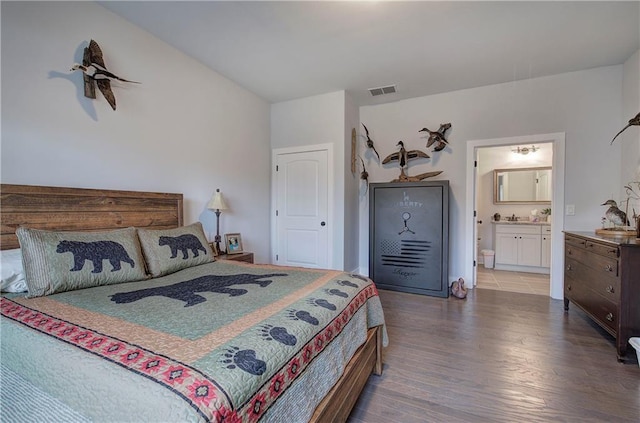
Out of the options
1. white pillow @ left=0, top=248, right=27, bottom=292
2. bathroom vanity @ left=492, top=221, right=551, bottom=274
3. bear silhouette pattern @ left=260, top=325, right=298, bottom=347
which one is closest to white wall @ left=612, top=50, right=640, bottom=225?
bathroom vanity @ left=492, top=221, right=551, bottom=274

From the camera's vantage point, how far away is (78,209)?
2055 mm

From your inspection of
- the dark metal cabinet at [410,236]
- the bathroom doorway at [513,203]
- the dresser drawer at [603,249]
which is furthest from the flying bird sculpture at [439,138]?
the dresser drawer at [603,249]

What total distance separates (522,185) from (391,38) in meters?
4.09

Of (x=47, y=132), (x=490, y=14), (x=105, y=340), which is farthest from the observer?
(x=490, y=14)

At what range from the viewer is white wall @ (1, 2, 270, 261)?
6.03ft

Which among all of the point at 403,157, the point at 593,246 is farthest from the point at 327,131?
the point at 593,246

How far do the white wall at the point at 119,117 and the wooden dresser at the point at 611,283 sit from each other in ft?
12.0

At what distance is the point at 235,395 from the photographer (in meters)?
0.72

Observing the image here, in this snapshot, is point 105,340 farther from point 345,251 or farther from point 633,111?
point 633,111

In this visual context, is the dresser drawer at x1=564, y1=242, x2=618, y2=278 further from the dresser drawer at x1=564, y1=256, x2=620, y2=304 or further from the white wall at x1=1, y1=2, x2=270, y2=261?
the white wall at x1=1, y1=2, x2=270, y2=261

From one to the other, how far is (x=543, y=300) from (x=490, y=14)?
3.17 meters

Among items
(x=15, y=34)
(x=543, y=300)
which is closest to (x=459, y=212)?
(x=543, y=300)

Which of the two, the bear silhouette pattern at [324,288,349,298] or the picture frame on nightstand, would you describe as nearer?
the bear silhouette pattern at [324,288,349,298]

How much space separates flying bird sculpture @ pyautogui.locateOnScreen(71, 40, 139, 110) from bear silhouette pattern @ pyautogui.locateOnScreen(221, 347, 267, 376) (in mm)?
2371
